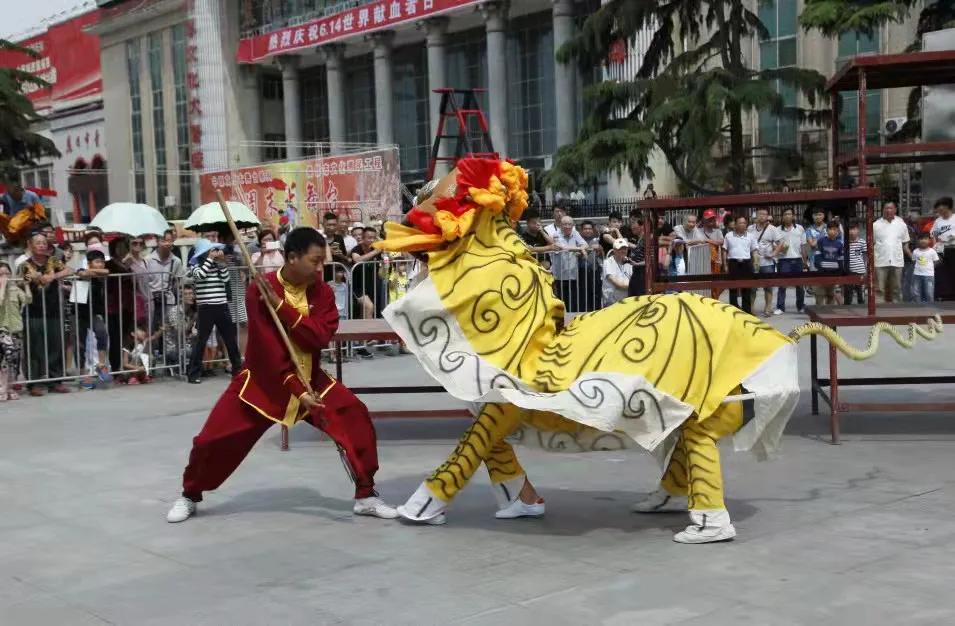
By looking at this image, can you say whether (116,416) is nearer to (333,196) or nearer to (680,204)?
(680,204)

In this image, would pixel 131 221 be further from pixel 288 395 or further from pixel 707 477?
pixel 707 477

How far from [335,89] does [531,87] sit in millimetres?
9382

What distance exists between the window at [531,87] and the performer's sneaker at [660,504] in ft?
105

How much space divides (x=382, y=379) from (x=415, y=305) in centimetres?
613

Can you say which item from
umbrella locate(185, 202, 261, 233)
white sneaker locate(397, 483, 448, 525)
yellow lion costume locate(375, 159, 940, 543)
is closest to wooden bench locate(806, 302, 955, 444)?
yellow lion costume locate(375, 159, 940, 543)

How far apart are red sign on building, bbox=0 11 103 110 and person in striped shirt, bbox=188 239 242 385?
164 ft

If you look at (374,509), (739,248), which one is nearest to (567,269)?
(739,248)

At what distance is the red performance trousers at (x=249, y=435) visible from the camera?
5.86 metres

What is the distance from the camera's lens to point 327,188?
2450cm

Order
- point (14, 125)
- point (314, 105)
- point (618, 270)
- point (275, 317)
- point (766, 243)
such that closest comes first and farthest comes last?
point (275, 317), point (618, 270), point (766, 243), point (14, 125), point (314, 105)

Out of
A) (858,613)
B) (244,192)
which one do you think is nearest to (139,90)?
(244,192)

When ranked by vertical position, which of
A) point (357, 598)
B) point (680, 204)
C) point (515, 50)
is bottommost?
point (357, 598)

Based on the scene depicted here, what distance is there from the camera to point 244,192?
26.8m

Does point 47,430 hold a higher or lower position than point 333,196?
lower
